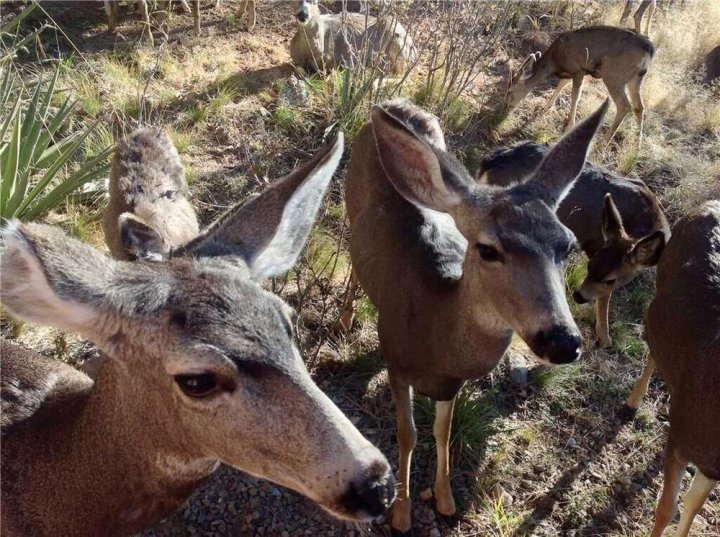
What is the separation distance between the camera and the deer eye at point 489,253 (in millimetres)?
A: 3180

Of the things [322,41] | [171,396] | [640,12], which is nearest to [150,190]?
[171,396]

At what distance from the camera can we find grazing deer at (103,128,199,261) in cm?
433

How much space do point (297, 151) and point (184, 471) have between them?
4.78 meters

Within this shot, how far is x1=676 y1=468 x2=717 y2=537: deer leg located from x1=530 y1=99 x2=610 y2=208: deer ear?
169 cm

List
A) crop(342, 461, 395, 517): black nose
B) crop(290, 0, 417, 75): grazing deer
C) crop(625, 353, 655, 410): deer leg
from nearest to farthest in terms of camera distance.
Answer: crop(342, 461, 395, 517): black nose, crop(625, 353, 655, 410): deer leg, crop(290, 0, 417, 75): grazing deer

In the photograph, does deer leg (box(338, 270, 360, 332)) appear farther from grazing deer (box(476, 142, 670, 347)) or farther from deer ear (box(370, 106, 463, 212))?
grazing deer (box(476, 142, 670, 347))

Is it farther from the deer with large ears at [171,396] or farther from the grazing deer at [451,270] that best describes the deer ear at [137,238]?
the grazing deer at [451,270]

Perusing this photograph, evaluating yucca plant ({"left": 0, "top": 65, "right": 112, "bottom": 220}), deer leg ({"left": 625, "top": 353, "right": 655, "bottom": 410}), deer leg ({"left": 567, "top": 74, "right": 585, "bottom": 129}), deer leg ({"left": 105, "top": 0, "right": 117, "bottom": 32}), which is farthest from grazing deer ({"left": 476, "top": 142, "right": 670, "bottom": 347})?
deer leg ({"left": 105, "top": 0, "right": 117, "bottom": 32})

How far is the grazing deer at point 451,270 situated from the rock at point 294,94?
3.30m

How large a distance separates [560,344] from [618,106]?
723 cm

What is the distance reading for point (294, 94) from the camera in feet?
24.5

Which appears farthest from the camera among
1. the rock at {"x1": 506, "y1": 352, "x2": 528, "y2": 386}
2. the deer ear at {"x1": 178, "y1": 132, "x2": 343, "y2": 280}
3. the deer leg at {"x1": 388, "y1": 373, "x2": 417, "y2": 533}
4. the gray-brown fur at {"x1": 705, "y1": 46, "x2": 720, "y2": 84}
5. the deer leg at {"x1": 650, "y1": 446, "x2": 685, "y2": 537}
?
the gray-brown fur at {"x1": 705, "y1": 46, "x2": 720, "y2": 84}

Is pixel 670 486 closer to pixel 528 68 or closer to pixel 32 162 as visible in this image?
pixel 32 162

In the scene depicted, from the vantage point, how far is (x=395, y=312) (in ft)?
13.0
